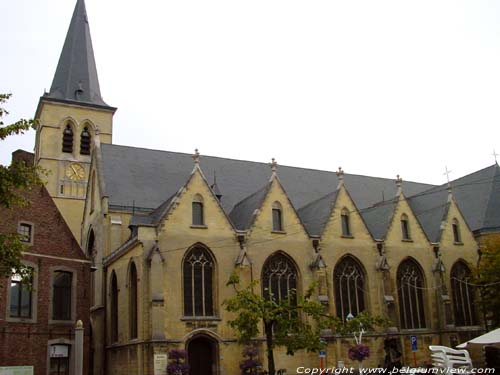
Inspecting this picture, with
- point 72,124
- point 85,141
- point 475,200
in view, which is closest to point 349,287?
point 475,200

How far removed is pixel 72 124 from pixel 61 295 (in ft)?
83.7

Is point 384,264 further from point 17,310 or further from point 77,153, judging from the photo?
point 77,153

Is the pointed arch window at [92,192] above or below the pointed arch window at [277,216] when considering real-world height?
above

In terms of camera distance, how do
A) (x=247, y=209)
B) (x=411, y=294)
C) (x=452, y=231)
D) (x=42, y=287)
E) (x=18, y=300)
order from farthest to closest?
(x=452, y=231)
(x=411, y=294)
(x=247, y=209)
(x=42, y=287)
(x=18, y=300)

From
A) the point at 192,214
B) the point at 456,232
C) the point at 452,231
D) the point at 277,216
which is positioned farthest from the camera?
the point at 456,232

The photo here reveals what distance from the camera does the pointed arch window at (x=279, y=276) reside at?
111 ft

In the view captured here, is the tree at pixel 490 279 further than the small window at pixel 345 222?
No

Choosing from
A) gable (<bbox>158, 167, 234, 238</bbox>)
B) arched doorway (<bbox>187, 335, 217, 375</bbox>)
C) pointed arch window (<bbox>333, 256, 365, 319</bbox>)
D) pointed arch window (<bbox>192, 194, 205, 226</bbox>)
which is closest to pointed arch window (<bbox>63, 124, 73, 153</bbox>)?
gable (<bbox>158, 167, 234, 238</bbox>)

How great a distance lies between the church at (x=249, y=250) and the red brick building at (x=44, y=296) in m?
2.94

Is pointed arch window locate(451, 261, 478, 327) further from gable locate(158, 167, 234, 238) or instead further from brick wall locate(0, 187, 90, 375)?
brick wall locate(0, 187, 90, 375)

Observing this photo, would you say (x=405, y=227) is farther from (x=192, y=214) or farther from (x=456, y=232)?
(x=192, y=214)

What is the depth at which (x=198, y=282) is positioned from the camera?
31.8 m

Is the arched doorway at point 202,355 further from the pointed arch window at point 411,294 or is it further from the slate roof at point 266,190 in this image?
the pointed arch window at point 411,294

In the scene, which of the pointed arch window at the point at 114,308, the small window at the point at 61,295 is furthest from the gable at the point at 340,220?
the small window at the point at 61,295
